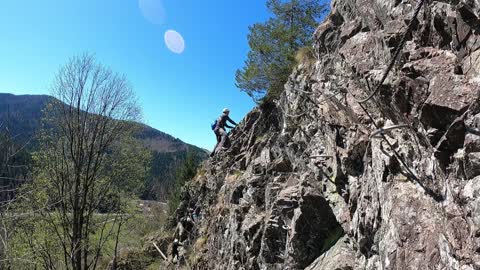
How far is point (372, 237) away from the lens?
5.58 meters

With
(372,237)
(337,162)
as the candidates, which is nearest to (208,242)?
(337,162)

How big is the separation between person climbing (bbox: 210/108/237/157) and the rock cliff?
18.0 ft

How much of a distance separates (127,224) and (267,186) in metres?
10.2

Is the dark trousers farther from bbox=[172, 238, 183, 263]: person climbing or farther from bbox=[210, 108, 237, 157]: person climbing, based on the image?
bbox=[172, 238, 183, 263]: person climbing

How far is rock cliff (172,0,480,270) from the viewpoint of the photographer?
4039 millimetres

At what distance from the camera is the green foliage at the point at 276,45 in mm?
15078

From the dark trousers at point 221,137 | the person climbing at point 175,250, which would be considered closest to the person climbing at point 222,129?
the dark trousers at point 221,137

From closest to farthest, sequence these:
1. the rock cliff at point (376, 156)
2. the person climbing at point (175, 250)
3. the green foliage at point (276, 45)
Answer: the rock cliff at point (376, 156) < the green foliage at point (276, 45) < the person climbing at point (175, 250)

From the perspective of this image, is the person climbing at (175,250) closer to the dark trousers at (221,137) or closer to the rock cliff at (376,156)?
the dark trousers at (221,137)

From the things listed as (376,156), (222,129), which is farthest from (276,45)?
(376,156)

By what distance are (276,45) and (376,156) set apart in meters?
10.5

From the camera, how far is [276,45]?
15.2 m

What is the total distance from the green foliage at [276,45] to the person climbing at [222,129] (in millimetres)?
1807

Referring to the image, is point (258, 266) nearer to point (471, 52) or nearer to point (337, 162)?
point (337, 162)
